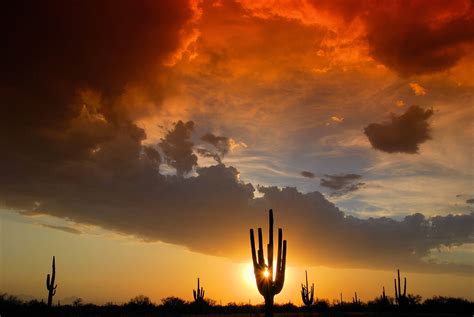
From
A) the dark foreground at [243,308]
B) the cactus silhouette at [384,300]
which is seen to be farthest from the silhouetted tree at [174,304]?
the cactus silhouette at [384,300]

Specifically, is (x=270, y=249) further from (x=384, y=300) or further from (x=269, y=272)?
(x=384, y=300)

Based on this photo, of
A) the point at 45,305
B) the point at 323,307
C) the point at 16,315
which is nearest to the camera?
the point at 16,315

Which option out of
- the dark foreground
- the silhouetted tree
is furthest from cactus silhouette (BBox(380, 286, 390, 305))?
the silhouetted tree

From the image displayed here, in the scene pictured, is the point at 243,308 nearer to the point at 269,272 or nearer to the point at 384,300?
the point at 384,300

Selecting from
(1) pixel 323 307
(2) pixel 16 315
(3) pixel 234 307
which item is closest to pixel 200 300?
(3) pixel 234 307

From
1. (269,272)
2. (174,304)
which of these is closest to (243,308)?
(174,304)

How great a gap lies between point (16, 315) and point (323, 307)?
3384 cm

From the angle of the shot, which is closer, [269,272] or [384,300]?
[269,272]

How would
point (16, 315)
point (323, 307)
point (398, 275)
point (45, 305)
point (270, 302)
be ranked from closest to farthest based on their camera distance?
point (270, 302) → point (16, 315) → point (45, 305) → point (398, 275) → point (323, 307)

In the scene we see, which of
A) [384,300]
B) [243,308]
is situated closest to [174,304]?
[243,308]

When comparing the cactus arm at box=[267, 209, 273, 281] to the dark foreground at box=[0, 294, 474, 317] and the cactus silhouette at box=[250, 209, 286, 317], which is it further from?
the dark foreground at box=[0, 294, 474, 317]

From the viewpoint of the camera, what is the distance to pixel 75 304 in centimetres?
5272

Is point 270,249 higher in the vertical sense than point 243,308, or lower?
higher

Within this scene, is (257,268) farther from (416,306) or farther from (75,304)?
(75,304)
